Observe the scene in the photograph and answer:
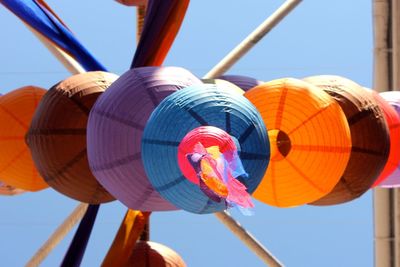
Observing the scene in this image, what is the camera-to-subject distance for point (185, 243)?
15.8 meters

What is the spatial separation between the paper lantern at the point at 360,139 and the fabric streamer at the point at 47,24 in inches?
60.0

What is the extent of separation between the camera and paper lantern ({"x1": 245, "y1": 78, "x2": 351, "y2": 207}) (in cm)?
505

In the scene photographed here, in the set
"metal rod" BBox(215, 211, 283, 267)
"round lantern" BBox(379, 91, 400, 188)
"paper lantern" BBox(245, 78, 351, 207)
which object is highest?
"paper lantern" BBox(245, 78, 351, 207)

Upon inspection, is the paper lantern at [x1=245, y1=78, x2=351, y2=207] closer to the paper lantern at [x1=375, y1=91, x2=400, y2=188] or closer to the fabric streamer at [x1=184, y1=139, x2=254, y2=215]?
the paper lantern at [x1=375, y1=91, x2=400, y2=188]

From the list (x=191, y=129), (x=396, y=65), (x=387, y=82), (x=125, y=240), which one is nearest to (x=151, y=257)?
(x=125, y=240)

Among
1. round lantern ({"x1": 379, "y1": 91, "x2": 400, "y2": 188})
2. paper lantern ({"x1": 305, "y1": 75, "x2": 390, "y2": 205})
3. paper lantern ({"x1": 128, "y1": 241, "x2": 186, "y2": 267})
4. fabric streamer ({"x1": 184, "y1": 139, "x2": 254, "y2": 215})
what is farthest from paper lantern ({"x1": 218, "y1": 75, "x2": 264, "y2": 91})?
fabric streamer ({"x1": 184, "y1": 139, "x2": 254, "y2": 215})

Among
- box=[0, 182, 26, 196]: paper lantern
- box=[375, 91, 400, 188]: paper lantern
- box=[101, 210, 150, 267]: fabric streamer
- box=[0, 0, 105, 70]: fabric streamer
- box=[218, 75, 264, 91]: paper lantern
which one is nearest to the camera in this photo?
box=[101, 210, 150, 267]: fabric streamer

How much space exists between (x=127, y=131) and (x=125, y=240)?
1.09 meters

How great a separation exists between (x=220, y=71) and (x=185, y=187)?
267cm

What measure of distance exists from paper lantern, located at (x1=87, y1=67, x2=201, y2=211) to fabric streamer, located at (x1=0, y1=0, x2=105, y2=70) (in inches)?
37.1

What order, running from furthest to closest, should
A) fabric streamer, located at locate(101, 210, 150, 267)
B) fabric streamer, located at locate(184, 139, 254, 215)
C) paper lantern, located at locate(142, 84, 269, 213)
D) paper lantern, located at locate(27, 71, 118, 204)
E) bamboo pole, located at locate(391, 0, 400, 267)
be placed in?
bamboo pole, located at locate(391, 0, 400, 267) < fabric streamer, located at locate(101, 210, 150, 267) < paper lantern, located at locate(27, 71, 118, 204) < paper lantern, located at locate(142, 84, 269, 213) < fabric streamer, located at locate(184, 139, 254, 215)

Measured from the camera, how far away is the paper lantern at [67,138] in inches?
207

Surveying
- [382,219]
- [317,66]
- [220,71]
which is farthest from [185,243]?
[220,71]

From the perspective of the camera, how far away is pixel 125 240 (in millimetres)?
5684
